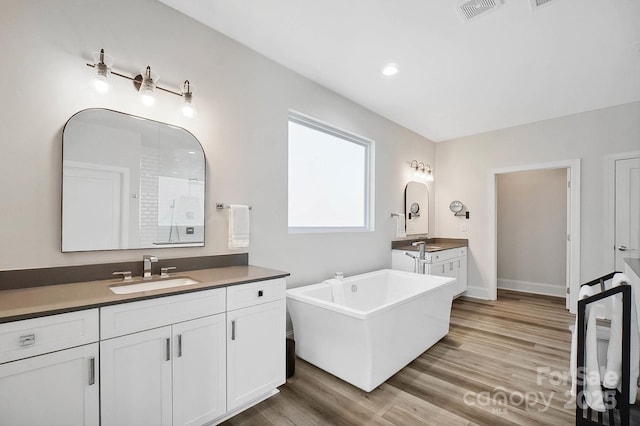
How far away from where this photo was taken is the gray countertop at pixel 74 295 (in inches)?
45.9

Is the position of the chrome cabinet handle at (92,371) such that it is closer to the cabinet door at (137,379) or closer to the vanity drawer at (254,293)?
the cabinet door at (137,379)

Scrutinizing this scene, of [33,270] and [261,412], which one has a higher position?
[33,270]

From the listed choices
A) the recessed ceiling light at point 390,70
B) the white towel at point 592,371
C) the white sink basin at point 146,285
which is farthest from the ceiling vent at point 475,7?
the white sink basin at point 146,285

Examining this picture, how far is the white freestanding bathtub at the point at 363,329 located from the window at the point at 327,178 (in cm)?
75

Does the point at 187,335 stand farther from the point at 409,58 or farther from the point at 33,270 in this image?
the point at 409,58

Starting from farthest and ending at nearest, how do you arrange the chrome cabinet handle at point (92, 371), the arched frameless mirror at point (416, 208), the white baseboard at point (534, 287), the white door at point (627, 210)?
the white baseboard at point (534, 287) → the arched frameless mirror at point (416, 208) → the white door at point (627, 210) → the chrome cabinet handle at point (92, 371)

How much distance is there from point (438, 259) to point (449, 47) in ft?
8.58

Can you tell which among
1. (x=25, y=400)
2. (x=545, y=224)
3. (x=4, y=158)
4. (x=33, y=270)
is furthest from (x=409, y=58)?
(x=545, y=224)

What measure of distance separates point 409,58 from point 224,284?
2.47m

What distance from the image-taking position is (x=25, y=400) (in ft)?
3.71

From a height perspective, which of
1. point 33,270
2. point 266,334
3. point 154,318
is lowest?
point 266,334

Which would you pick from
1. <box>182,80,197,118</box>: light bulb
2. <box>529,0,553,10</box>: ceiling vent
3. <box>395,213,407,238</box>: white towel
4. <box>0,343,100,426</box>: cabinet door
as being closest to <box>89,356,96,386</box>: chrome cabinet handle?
<box>0,343,100,426</box>: cabinet door

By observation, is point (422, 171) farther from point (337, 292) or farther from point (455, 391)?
point (455, 391)

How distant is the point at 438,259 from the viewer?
13.3 ft
